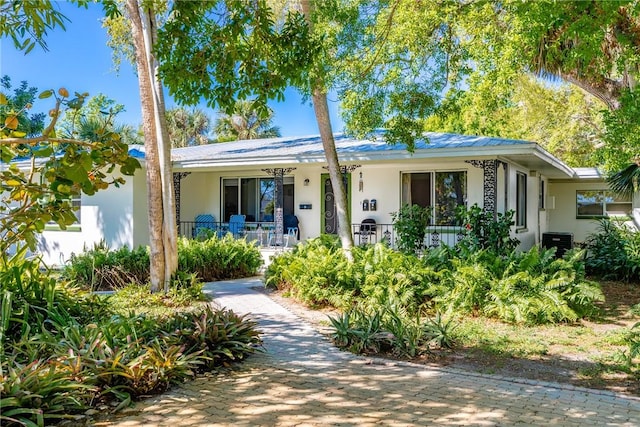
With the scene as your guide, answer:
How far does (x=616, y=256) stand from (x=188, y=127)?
2731cm

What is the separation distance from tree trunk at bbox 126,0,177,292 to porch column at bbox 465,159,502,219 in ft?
23.4

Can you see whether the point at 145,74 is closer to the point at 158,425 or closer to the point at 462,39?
the point at 462,39

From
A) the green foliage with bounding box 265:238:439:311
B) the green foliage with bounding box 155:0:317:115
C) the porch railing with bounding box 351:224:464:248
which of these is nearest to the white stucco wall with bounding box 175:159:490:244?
the porch railing with bounding box 351:224:464:248

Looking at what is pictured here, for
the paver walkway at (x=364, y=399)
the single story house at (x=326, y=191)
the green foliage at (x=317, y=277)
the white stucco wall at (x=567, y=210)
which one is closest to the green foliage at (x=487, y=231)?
the single story house at (x=326, y=191)

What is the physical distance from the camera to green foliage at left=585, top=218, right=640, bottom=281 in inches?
472

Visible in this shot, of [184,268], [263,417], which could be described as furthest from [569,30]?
[184,268]

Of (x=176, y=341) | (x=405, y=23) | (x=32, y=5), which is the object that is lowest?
(x=176, y=341)

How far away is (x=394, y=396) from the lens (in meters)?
4.48

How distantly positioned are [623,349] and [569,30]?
400 centimetres

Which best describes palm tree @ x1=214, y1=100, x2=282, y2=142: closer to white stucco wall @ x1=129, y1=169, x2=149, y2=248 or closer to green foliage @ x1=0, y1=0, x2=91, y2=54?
white stucco wall @ x1=129, y1=169, x2=149, y2=248

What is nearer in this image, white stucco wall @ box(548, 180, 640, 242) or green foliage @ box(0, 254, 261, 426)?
green foliage @ box(0, 254, 261, 426)

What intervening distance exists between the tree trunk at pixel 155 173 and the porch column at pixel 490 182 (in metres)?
7.13

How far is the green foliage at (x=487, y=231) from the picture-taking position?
1048cm

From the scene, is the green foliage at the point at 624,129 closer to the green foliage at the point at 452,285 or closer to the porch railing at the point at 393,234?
the green foliage at the point at 452,285
